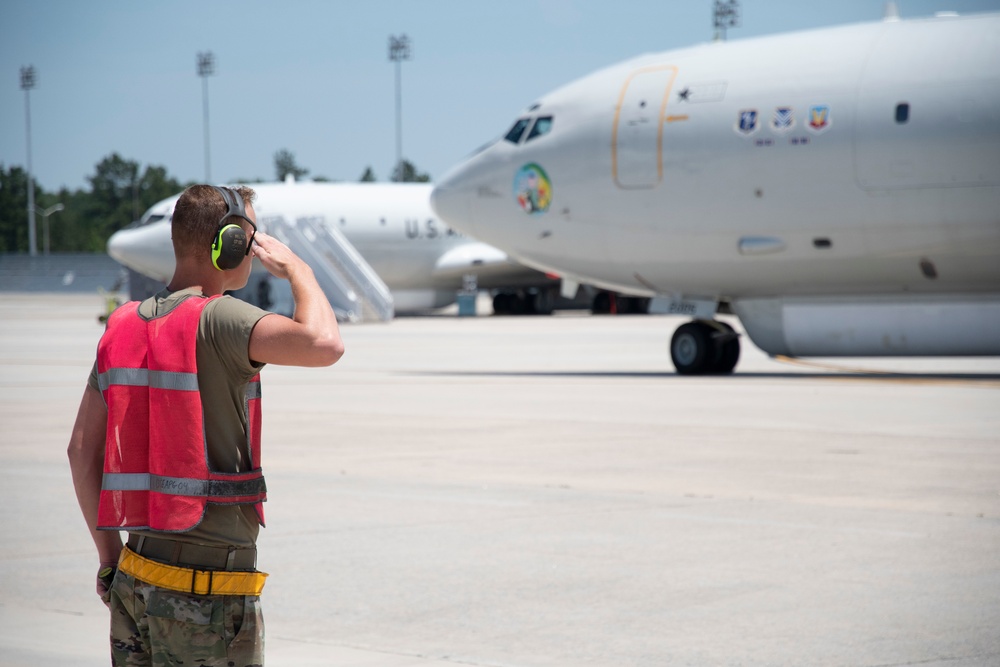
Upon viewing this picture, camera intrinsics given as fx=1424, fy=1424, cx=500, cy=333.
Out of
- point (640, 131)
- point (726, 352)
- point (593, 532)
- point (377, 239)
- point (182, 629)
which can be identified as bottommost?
point (726, 352)

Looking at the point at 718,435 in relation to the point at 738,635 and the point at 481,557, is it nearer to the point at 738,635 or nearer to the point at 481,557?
the point at 481,557

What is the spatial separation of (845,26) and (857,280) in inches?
148

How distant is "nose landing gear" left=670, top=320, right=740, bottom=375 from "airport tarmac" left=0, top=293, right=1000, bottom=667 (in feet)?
11.1

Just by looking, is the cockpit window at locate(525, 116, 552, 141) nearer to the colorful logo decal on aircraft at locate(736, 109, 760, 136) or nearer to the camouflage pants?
the colorful logo decal on aircraft at locate(736, 109, 760, 136)

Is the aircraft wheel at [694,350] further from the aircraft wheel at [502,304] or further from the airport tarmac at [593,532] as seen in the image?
the aircraft wheel at [502,304]

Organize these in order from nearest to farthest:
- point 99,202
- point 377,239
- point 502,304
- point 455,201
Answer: point 455,201, point 377,239, point 502,304, point 99,202

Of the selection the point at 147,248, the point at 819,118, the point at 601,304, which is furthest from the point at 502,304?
the point at 819,118

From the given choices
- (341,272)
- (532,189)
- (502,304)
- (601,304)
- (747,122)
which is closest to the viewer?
(747,122)

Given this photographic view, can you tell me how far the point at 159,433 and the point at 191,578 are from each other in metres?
0.37

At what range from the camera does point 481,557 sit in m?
7.77

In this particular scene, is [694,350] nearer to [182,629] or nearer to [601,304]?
[182,629]

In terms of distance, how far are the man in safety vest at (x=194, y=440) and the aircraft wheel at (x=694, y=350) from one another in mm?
18038

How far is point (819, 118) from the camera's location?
19.3 metres

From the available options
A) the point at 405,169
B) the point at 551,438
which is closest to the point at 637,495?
the point at 551,438
